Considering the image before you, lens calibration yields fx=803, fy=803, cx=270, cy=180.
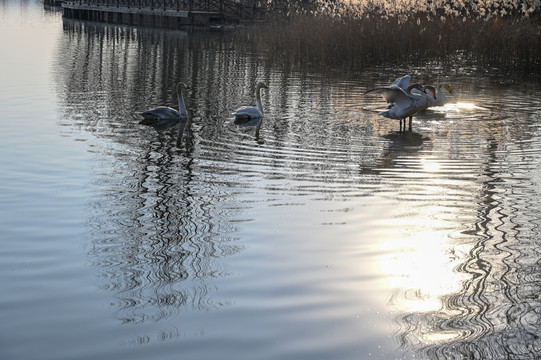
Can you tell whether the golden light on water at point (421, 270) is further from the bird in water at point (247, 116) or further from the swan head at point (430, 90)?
the swan head at point (430, 90)

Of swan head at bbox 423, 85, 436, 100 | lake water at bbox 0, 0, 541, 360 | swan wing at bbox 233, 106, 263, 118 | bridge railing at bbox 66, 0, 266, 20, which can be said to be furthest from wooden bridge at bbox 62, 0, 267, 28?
swan wing at bbox 233, 106, 263, 118

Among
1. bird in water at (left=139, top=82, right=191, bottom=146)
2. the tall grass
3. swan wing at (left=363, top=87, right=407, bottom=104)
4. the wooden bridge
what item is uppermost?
the wooden bridge

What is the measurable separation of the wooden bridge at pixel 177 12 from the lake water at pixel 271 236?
126 ft

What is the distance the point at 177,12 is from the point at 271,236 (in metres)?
47.7

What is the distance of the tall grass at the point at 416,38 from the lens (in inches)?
947

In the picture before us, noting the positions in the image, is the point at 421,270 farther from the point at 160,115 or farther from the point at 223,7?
the point at 223,7

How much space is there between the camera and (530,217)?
8250 mm

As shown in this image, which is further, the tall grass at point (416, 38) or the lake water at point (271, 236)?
the tall grass at point (416, 38)

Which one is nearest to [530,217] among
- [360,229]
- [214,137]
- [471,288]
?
[360,229]

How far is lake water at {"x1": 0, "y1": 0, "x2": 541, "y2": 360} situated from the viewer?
17.6 feet

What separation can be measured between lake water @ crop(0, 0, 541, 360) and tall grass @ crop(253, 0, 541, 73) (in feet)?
29.0

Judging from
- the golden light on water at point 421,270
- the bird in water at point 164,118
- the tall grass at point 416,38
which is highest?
the tall grass at point 416,38

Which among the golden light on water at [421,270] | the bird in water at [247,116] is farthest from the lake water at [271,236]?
the bird in water at [247,116]

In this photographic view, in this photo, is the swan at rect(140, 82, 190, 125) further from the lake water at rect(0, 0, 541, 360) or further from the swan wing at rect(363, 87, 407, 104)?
the swan wing at rect(363, 87, 407, 104)
